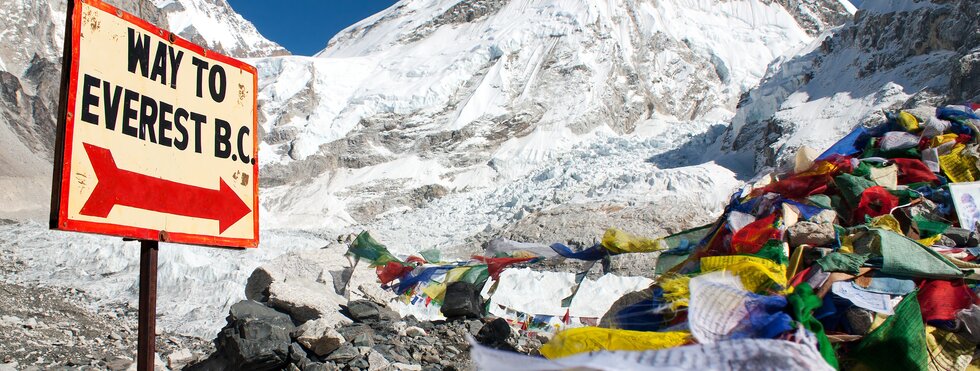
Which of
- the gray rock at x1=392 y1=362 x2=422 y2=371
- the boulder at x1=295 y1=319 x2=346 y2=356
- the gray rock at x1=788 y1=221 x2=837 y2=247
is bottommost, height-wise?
the gray rock at x1=392 y1=362 x2=422 y2=371

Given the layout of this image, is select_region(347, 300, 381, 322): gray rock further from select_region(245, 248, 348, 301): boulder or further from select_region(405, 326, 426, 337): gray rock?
select_region(245, 248, 348, 301): boulder

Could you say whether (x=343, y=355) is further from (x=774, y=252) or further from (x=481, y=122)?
(x=481, y=122)

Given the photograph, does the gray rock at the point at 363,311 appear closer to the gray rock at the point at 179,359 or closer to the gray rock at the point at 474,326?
the gray rock at the point at 474,326

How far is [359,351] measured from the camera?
5367mm

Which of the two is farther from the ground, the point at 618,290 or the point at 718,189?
the point at 718,189

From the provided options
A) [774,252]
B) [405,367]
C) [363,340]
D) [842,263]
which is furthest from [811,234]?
[363,340]

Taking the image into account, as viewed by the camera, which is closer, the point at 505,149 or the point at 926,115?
the point at 926,115

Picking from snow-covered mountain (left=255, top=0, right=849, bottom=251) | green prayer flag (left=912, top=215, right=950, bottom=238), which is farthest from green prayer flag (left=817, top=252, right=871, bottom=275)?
snow-covered mountain (left=255, top=0, right=849, bottom=251)

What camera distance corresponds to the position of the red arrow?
226 cm

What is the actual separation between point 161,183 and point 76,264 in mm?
12129

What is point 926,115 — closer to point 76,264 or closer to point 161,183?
point 161,183

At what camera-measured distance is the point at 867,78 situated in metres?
27.9

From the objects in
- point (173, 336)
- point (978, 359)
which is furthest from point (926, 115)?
point (173, 336)

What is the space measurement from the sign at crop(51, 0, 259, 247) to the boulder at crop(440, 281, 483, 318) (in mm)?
3899
